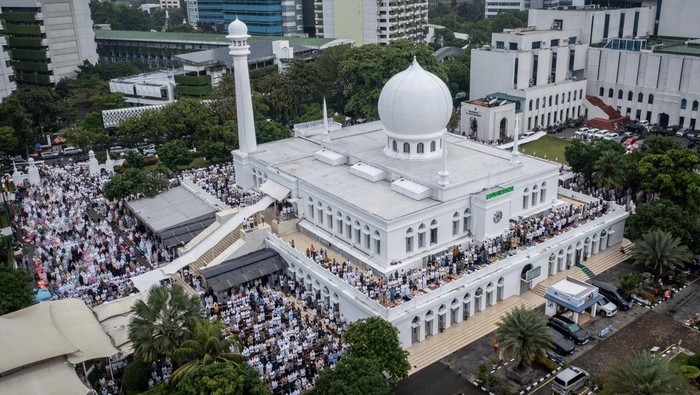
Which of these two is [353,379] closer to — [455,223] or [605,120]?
[455,223]

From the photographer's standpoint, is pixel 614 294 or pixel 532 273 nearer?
pixel 614 294

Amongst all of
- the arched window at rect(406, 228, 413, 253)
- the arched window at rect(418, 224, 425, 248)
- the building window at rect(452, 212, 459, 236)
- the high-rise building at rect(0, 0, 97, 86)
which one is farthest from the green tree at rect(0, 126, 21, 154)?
the building window at rect(452, 212, 459, 236)

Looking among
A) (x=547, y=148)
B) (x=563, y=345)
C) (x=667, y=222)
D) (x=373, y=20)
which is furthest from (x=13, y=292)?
(x=373, y=20)

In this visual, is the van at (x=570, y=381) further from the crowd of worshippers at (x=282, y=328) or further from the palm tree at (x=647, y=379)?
the crowd of worshippers at (x=282, y=328)

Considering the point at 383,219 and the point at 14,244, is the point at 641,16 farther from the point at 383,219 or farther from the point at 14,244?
the point at 14,244

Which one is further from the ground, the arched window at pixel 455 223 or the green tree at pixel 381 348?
the arched window at pixel 455 223

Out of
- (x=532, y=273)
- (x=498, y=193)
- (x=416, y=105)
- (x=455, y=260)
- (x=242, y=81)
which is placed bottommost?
(x=532, y=273)

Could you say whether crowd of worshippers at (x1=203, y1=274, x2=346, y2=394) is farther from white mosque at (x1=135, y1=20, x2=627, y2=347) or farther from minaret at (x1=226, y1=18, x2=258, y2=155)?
minaret at (x1=226, y1=18, x2=258, y2=155)

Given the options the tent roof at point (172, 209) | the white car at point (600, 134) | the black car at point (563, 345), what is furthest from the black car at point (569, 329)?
the white car at point (600, 134)
